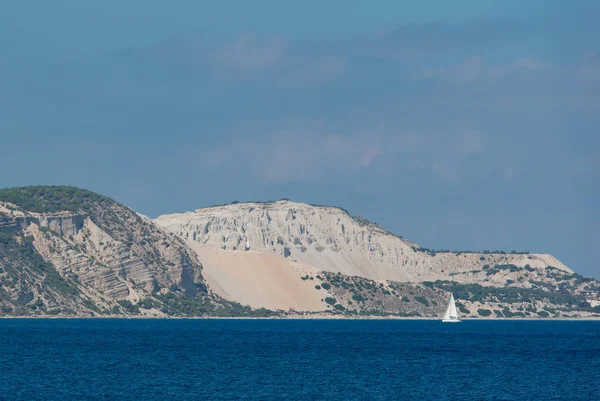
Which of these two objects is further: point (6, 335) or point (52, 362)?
point (6, 335)

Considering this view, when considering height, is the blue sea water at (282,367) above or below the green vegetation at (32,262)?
below

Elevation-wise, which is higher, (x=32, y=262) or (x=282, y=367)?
(x=32, y=262)

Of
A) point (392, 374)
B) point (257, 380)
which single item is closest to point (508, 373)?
point (392, 374)

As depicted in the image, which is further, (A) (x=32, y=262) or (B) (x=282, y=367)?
(A) (x=32, y=262)

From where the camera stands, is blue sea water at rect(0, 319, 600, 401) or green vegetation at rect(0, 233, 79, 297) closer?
blue sea water at rect(0, 319, 600, 401)

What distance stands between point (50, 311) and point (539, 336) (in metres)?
81.2

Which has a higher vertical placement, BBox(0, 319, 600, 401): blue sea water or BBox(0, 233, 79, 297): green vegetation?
BBox(0, 233, 79, 297): green vegetation

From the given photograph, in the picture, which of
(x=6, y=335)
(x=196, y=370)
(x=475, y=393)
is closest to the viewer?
(x=475, y=393)

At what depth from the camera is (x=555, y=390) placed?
76.9 metres

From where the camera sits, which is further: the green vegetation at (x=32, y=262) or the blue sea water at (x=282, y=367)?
the green vegetation at (x=32, y=262)

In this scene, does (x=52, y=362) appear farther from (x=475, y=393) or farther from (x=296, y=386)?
(x=475, y=393)

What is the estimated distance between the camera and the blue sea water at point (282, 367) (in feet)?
238

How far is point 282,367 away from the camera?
301ft

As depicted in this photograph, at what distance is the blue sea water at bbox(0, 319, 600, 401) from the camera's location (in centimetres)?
7250
